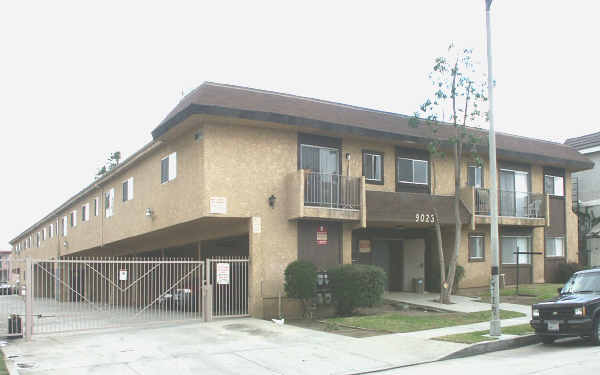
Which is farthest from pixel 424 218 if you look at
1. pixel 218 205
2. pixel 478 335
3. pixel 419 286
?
pixel 218 205

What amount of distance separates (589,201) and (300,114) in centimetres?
1984

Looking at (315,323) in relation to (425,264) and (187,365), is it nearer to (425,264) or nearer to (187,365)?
(187,365)

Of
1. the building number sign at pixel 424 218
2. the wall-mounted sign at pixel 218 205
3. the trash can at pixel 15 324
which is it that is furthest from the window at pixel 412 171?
the trash can at pixel 15 324

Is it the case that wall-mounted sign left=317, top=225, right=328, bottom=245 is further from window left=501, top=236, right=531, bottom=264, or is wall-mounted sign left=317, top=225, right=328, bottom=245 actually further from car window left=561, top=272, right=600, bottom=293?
window left=501, top=236, right=531, bottom=264

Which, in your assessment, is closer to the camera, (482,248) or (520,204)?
(482,248)

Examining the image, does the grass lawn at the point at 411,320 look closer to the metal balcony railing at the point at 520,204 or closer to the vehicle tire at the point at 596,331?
the vehicle tire at the point at 596,331

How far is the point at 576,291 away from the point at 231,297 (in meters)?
10.4

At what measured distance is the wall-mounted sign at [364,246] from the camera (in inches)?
930

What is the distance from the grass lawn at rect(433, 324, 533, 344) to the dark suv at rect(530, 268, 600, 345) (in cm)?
92

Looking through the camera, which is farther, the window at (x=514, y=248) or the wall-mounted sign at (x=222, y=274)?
the window at (x=514, y=248)

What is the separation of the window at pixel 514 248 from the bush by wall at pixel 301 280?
11031 millimetres

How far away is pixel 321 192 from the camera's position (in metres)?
19.3

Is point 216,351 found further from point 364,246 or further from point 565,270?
point 565,270

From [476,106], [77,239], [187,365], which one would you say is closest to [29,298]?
[187,365]
